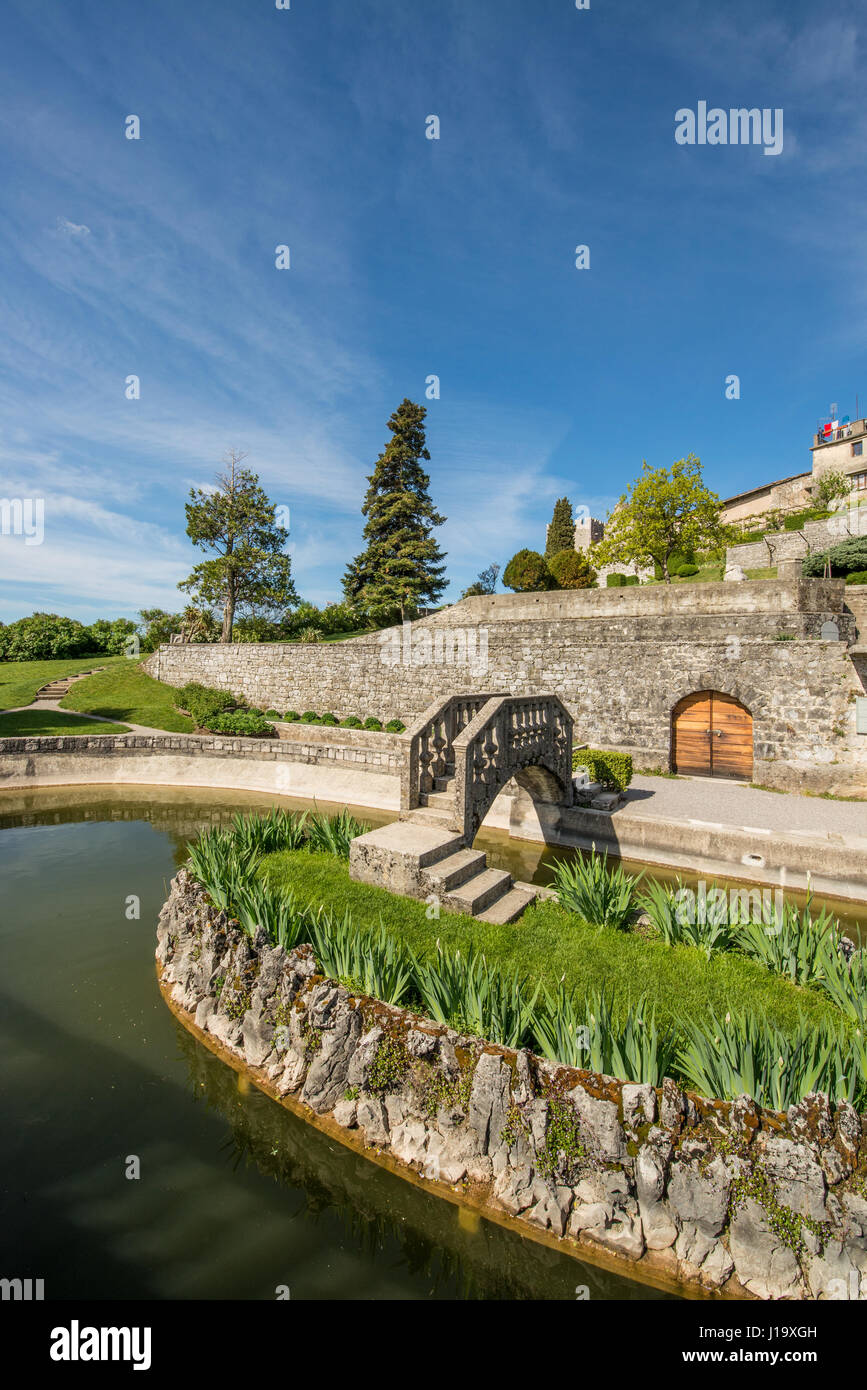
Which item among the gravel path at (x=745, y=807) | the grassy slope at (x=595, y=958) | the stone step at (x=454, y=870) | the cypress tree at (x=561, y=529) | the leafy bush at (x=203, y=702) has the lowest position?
the grassy slope at (x=595, y=958)

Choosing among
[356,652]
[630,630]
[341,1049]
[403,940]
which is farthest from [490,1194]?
[356,652]

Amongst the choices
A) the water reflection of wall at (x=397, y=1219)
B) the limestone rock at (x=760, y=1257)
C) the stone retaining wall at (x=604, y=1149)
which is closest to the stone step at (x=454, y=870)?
the stone retaining wall at (x=604, y=1149)

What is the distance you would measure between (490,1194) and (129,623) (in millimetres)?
39546

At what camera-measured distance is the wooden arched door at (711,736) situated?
13195 millimetres

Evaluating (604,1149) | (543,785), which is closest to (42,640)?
(543,785)

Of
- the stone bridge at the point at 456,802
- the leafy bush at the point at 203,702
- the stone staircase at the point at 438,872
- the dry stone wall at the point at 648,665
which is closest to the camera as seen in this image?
the stone staircase at the point at 438,872

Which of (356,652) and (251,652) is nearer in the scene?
(356,652)

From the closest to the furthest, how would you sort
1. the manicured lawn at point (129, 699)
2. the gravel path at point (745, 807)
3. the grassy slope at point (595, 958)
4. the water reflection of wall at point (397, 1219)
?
1. the water reflection of wall at point (397, 1219)
2. the grassy slope at point (595, 958)
3. the gravel path at point (745, 807)
4. the manicured lawn at point (129, 699)

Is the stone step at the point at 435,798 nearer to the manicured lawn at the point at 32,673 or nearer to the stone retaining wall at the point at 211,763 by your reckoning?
the stone retaining wall at the point at 211,763

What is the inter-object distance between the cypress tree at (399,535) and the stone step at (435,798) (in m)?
22.7

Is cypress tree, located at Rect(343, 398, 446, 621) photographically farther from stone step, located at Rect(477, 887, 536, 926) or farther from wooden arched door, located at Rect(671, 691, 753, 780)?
stone step, located at Rect(477, 887, 536, 926)

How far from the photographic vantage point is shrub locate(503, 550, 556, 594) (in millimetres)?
32625
